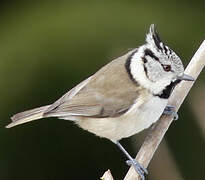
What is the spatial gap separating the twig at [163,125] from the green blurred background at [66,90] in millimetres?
720

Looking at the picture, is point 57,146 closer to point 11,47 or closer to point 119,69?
point 11,47

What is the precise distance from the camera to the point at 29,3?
149 inches

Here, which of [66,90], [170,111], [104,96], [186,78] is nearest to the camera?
[186,78]

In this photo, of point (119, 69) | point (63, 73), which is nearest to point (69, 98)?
point (119, 69)

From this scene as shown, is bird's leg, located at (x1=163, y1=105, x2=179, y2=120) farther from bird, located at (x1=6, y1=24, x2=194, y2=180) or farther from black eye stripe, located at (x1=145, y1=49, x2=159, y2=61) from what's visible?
Answer: black eye stripe, located at (x1=145, y1=49, x2=159, y2=61)

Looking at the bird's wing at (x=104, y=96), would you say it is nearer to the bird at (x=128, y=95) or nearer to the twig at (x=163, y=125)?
the bird at (x=128, y=95)

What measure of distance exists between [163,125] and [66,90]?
0.90 metres

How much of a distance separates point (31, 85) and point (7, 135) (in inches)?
10.2

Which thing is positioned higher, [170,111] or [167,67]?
[167,67]

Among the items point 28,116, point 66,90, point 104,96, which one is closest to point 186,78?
point 104,96

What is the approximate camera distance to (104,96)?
9.61 feet

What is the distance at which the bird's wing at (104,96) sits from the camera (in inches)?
114

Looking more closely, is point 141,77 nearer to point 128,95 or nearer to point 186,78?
point 128,95

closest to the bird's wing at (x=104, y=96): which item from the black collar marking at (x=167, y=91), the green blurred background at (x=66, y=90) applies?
the black collar marking at (x=167, y=91)
